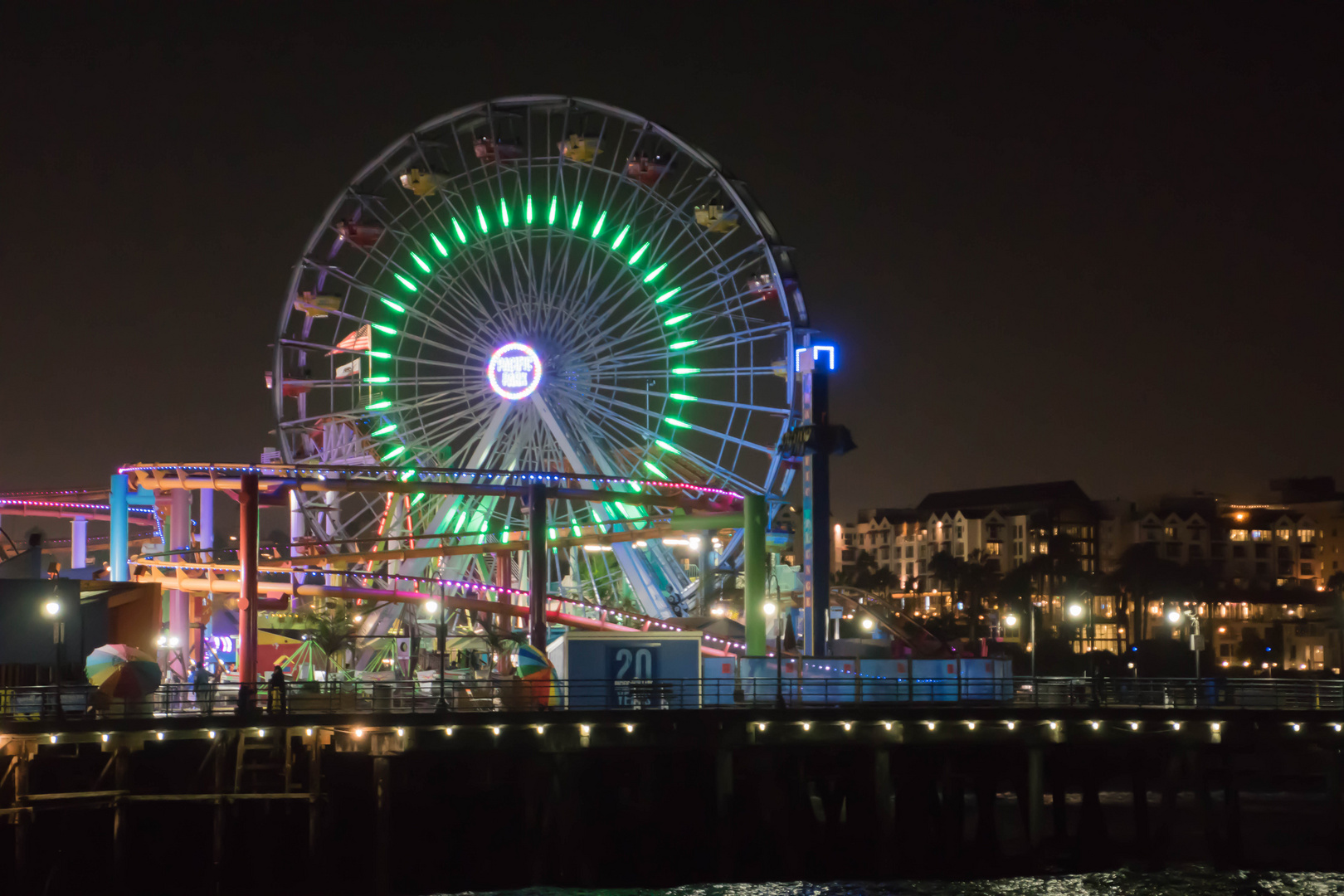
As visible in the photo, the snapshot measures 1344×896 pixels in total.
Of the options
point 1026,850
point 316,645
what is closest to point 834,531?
point 316,645

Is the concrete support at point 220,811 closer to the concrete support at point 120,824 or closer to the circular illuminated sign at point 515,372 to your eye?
the concrete support at point 120,824

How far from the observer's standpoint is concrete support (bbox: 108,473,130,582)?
Result: 191 ft

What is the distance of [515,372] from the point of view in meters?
64.5

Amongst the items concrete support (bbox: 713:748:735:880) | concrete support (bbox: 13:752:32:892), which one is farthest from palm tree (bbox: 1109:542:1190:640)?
concrete support (bbox: 13:752:32:892)

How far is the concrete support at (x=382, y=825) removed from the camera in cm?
3538

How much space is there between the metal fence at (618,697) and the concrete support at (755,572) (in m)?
9.30

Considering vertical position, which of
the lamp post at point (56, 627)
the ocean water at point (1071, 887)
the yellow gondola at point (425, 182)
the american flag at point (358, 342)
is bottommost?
the ocean water at point (1071, 887)

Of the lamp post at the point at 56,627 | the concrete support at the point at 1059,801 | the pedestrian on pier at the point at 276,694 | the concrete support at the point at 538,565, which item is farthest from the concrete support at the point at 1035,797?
the lamp post at the point at 56,627

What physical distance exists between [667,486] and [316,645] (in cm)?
2802

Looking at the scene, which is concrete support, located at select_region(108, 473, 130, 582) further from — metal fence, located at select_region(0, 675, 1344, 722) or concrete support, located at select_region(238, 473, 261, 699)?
metal fence, located at select_region(0, 675, 1344, 722)

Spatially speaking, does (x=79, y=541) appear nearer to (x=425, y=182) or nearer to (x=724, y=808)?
(x=425, y=182)

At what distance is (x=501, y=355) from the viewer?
64812mm

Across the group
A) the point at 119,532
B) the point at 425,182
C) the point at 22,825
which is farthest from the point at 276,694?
the point at 425,182

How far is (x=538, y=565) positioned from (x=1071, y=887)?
25.0 meters
